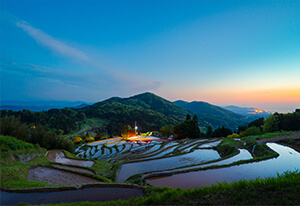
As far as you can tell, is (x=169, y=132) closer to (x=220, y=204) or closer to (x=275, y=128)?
(x=275, y=128)

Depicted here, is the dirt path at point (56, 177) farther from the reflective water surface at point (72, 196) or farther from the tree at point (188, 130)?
the tree at point (188, 130)

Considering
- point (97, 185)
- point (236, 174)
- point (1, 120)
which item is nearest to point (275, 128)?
point (236, 174)

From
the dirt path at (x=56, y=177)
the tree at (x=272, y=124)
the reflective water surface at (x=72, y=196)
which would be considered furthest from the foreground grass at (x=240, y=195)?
the tree at (x=272, y=124)

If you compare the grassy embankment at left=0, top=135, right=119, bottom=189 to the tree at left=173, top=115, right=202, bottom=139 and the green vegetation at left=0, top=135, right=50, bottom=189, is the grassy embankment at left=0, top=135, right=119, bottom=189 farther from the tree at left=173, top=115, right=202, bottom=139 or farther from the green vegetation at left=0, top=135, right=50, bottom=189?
the tree at left=173, top=115, right=202, bottom=139

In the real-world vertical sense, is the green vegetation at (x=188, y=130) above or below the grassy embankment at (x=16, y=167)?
below

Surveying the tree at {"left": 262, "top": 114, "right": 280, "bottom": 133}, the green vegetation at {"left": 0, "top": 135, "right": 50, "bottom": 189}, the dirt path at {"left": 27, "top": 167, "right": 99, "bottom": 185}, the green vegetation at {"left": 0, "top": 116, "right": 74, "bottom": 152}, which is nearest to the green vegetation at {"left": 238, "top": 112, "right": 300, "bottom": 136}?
the tree at {"left": 262, "top": 114, "right": 280, "bottom": 133}

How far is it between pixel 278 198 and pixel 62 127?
122822mm

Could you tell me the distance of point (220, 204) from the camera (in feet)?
17.5

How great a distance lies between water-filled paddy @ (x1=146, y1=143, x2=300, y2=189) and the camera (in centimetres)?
984

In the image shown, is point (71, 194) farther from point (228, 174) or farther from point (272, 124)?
point (272, 124)

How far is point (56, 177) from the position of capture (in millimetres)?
11164

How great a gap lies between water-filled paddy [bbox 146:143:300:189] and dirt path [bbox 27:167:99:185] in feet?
18.9

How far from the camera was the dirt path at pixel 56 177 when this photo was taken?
10414 millimetres

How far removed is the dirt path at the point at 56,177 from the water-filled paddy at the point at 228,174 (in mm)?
5771
